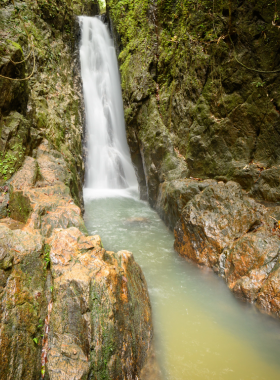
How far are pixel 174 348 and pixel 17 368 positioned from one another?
229cm

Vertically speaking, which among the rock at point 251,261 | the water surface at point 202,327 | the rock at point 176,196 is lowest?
the water surface at point 202,327

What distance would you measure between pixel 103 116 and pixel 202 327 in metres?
14.6

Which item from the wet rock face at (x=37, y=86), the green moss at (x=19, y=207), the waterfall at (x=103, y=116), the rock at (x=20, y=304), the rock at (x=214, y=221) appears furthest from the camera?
the waterfall at (x=103, y=116)

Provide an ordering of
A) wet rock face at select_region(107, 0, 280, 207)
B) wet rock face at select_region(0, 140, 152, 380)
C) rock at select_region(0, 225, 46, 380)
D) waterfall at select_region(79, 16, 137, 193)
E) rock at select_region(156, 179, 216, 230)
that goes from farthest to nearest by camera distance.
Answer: waterfall at select_region(79, 16, 137, 193)
rock at select_region(156, 179, 216, 230)
wet rock face at select_region(107, 0, 280, 207)
wet rock face at select_region(0, 140, 152, 380)
rock at select_region(0, 225, 46, 380)

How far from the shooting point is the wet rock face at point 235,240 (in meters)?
4.20

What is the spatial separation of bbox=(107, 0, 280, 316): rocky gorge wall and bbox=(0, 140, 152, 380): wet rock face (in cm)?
264

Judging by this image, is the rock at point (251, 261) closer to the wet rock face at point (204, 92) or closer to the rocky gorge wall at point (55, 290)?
the wet rock face at point (204, 92)

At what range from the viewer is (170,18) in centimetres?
908

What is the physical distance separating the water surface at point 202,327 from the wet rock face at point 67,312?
51cm

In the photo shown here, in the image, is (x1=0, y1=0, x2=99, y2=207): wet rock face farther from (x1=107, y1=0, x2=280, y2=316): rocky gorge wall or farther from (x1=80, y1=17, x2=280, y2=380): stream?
(x1=107, y1=0, x2=280, y2=316): rocky gorge wall

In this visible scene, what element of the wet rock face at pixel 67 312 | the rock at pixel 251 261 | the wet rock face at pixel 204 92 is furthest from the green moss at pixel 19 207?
the wet rock face at pixel 204 92

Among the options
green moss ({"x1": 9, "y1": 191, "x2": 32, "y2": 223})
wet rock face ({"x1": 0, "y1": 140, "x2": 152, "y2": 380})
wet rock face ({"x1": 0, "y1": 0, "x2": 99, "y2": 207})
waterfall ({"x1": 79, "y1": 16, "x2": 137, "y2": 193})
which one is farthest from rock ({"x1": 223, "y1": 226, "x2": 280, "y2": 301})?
waterfall ({"x1": 79, "y1": 16, "x2": 137, "y2": 193})

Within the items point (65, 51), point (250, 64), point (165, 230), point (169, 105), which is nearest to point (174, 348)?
point (165, 230)

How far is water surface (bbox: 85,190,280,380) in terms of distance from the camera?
301 centimetres
